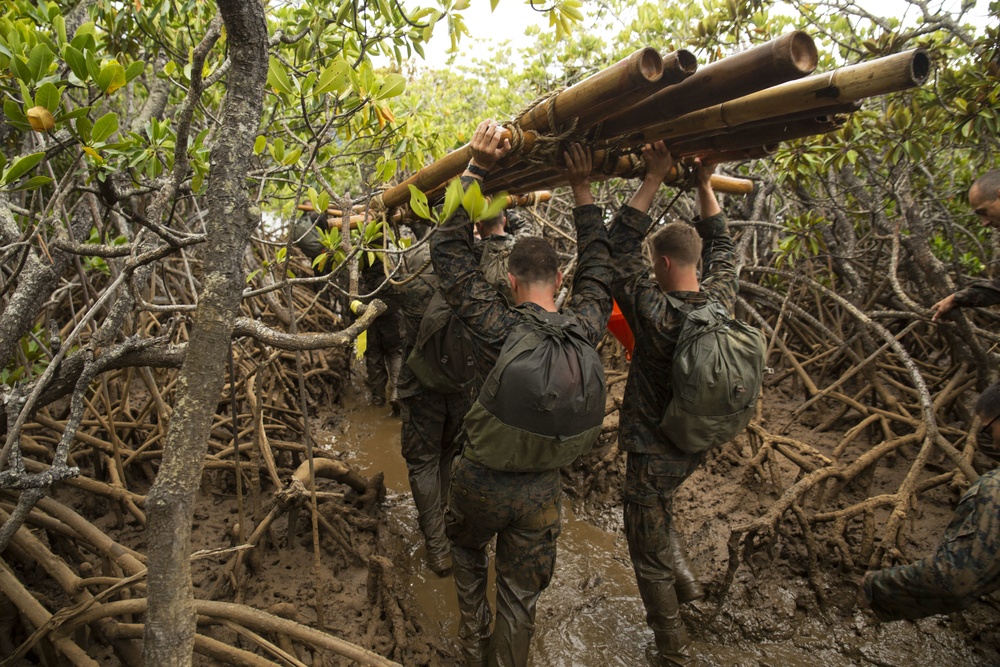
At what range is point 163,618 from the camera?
122cm

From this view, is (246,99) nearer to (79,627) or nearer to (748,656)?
(79,627)

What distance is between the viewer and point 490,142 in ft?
Result: 6.72

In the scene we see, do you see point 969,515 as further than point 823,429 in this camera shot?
No

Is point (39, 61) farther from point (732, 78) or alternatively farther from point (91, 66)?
point (732, 78)

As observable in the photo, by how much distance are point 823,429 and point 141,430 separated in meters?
Result: 4.91

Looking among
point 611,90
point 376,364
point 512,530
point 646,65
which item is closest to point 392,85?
point 611,90

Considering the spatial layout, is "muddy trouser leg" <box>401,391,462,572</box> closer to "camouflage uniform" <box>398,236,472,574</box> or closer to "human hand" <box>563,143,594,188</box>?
"camouflage uniform" <box>398,236,472,574</box>

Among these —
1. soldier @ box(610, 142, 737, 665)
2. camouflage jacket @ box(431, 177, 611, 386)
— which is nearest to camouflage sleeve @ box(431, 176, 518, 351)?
camouflage jacket @ box(431, 177, 611, 386)

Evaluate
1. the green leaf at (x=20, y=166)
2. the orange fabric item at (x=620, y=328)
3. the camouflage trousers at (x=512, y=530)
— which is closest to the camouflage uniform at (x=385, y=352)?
the orange fabric item at (x=620, y=328)

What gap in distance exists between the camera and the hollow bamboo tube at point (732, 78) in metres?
1.51

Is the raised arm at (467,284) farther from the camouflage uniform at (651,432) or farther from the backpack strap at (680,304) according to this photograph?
the backpack strap at (680,304)

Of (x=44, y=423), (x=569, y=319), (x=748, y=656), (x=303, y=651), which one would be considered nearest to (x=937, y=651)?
(x=748, y=656)

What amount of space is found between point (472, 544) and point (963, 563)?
1.66 meters

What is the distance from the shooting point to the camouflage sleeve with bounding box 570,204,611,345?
2.29 m
